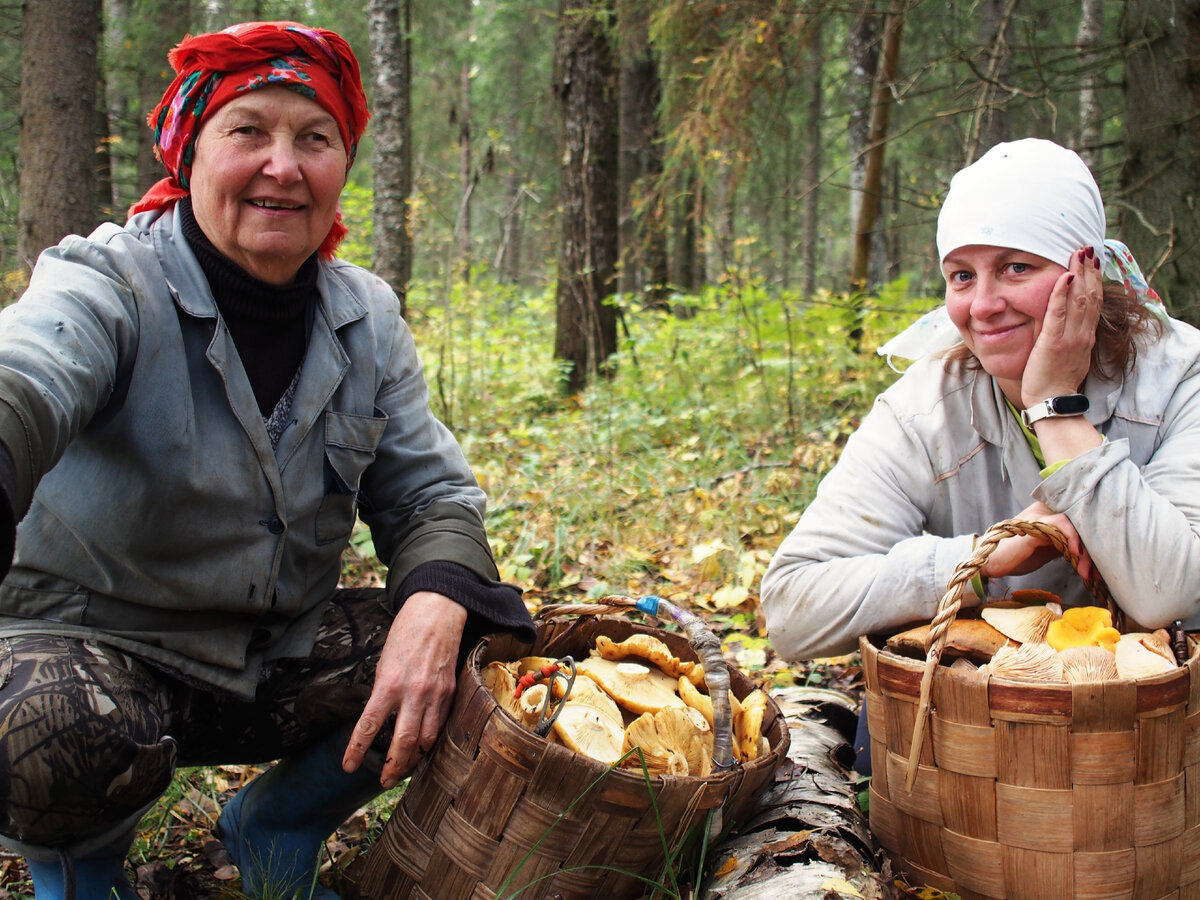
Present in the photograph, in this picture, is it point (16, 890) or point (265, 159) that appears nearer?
point (265, 159)

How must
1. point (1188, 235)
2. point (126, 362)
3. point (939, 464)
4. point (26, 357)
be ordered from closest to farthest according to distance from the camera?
1. point (26, 357)
2. point (126, 362)
3. point (939, 464)
4. point (1188, 235)

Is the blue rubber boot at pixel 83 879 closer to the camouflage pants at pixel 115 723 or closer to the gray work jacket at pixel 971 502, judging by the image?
the camouflage pants at pixel 115 723

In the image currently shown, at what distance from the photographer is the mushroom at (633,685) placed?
177 centimetres

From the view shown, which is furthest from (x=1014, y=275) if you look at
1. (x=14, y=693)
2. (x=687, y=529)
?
(x=687, y=529)

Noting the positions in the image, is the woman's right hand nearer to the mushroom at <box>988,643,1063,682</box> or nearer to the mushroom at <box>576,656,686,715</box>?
the mushroom at <box>988,643,1063,682</box>

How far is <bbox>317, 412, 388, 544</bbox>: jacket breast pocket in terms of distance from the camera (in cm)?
196

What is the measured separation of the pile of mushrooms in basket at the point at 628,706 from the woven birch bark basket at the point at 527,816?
7cm

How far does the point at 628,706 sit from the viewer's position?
178 cm

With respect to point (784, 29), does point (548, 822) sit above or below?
below

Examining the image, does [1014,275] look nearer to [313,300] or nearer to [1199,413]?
[1199,413]

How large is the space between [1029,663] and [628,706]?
2.36 feet

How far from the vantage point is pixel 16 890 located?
198cm

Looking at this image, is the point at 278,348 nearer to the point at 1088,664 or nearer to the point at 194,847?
the point at 194,847

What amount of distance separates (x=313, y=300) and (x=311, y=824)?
113cm
